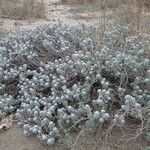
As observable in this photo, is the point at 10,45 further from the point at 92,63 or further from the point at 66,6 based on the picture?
the point at 66,6

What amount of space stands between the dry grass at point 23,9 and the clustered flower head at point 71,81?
3.76 meters

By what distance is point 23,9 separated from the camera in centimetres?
836

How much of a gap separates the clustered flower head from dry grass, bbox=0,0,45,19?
12.3 feet

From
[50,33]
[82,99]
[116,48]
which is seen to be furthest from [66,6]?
[82,99]

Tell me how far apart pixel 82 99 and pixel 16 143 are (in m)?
0.63

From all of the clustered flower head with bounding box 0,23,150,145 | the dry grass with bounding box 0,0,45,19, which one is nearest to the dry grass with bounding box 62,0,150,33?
the clustered flower head with bounding box 0,23,150,145

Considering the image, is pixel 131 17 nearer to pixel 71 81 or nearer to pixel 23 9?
pixel 71 81

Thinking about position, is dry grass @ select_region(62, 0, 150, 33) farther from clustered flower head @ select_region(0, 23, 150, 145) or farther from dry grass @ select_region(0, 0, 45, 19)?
dry grass @ select_region(0, 0, 45, 19)

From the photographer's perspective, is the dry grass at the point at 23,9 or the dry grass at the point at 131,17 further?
the dry grass at the point at 23,9

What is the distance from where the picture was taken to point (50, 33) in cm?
473

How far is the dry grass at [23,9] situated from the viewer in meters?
8.13

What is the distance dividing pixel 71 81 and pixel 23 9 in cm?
501

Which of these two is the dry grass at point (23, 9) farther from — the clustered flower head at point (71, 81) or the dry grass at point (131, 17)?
the clustered flower head at point (71, 81)

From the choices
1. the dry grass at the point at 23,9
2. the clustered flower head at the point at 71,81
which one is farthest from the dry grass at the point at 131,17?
the dry grass at the point at 23,9
